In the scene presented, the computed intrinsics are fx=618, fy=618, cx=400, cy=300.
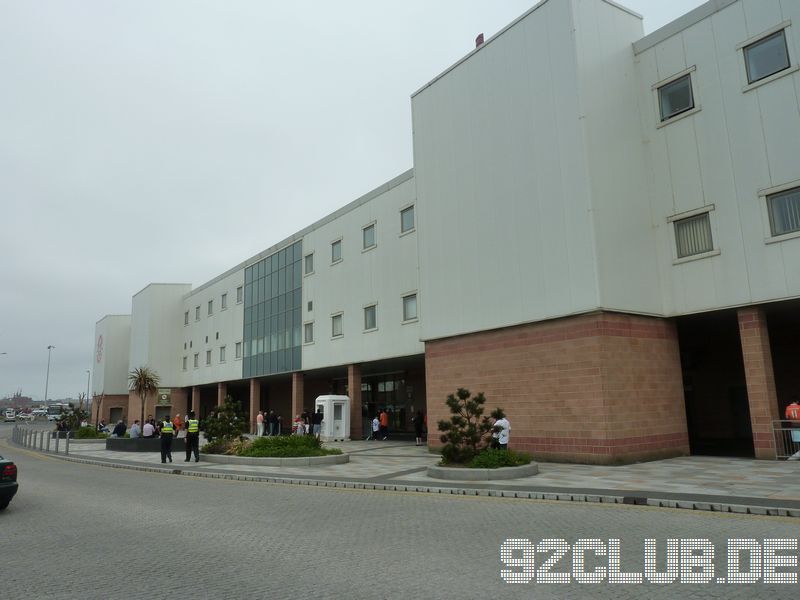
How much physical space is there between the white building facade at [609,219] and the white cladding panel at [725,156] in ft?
0.15

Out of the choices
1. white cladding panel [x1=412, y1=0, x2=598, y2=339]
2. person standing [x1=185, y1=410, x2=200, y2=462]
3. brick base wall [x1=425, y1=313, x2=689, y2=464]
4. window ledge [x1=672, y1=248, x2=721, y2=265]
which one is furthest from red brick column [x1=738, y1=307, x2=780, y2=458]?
person standing [x1=185, y1=410, x2=200, y2=462]

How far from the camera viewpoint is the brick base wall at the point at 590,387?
17094mm

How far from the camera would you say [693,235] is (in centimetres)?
1881

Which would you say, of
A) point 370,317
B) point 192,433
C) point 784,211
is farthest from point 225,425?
point 784,211

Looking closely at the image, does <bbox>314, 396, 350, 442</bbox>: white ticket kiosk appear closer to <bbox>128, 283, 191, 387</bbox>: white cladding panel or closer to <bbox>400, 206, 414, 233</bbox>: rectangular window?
<bbox>400, 206, 414, 233</bbox>: rectangular window

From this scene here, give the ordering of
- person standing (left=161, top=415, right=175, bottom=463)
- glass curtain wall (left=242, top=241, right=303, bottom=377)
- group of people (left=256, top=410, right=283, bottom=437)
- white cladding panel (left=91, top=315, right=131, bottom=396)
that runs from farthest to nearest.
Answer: white cladding panel (left=91, top=315, right=131, bottom=396)
glass curtain wall (left=242, top=241, right=303, bottom=377)
group of people (left=256, top=410, right=283, bottom=437)
person standing (left=161, top=415, right=175, bottom=463)

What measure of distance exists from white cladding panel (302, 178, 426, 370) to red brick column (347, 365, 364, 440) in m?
0.75

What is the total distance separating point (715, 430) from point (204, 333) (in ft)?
141

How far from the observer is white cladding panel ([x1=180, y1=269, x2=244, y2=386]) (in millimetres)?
49531

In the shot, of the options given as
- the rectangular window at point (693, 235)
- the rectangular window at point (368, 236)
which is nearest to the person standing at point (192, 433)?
the rectangular window at point (368, 236)

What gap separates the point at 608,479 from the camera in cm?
1382

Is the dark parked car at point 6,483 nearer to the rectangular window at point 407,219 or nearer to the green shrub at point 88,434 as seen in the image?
the rectangular window at point 407,219

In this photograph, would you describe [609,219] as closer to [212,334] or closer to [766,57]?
[766,57]

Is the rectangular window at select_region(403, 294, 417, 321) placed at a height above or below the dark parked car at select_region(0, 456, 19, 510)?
above
